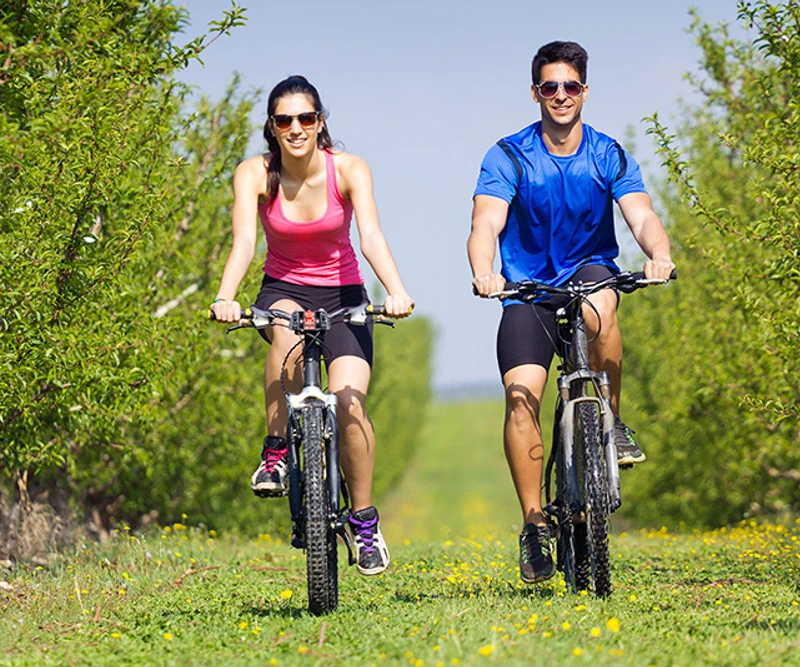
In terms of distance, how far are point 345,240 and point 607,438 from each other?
5.50ft

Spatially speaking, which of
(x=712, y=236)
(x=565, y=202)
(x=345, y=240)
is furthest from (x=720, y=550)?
(x=712, y=236)

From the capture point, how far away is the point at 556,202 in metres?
5.86

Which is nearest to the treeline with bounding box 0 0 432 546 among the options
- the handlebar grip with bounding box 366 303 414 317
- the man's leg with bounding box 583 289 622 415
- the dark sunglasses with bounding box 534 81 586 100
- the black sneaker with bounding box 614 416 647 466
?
the handlebar grip with bounding box 366 303 414 317

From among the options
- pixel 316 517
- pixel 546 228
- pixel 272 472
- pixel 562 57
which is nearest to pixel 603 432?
pixel 546 228

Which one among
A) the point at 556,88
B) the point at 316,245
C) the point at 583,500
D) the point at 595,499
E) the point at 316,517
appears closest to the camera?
the point at 316,517

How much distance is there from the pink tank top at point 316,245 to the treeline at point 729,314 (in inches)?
98.4

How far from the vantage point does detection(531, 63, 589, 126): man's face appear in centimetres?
585

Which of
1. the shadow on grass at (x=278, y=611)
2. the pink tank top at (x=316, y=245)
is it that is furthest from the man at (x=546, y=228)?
the shadow on grass at (x=278, y=611)

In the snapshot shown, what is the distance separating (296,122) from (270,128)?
244 millimetres

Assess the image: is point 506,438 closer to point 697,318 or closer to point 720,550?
point 720,550

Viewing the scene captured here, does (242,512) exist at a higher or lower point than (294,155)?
lower

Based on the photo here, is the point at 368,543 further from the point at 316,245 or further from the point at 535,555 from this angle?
the point at 316,245

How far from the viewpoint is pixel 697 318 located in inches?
572

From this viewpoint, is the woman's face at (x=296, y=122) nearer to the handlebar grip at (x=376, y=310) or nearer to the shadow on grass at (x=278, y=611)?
the handlebar grip at (x=376, y=310)
